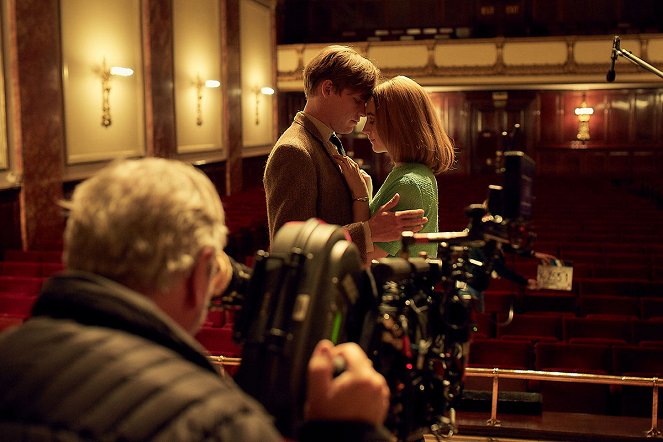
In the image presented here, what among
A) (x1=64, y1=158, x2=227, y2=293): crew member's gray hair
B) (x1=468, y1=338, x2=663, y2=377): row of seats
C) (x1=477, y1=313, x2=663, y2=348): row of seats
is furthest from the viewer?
(x1=477, y1=313, x2=663, y2=348): row of seats

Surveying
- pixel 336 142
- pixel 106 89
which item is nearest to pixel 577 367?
pixel 336 142

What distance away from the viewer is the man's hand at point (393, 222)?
1886 millimetres

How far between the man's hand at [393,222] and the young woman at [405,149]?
7 cm

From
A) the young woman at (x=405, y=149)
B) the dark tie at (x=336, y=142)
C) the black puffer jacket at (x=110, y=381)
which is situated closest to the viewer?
the black puffer jacket at (x=110, y=381)

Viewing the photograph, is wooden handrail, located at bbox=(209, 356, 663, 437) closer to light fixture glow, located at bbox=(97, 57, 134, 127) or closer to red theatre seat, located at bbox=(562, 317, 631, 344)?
red theatre seat, located at bbox=(562, 317, 631, 344)

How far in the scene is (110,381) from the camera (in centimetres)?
79

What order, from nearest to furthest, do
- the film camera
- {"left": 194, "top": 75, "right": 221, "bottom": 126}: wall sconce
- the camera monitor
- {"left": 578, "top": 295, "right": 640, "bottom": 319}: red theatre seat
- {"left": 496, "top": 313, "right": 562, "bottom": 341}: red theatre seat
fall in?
the film camera → the camera monitor → {"left": 496, "top": 313, "right": 562, "bottom": 341}: red theatre seat → {"left": 578, "top": 295, "right": 640, "bottom": 319}: red theatre seat → {"left": 194, "top": 75, "right": 221, "bottom": 126}: wall sconce

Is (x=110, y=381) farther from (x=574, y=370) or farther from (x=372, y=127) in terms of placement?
(x=574, y=370)

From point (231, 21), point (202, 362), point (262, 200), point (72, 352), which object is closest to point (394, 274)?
point (202, 362)

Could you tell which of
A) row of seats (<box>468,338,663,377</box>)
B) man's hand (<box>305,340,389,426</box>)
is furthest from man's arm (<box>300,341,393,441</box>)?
row of seats (<box>468,338,663,377</box>)

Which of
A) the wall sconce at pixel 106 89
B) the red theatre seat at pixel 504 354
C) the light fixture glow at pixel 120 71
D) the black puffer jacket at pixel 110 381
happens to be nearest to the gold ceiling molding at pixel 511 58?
the light fixture glow at pixel 120 71

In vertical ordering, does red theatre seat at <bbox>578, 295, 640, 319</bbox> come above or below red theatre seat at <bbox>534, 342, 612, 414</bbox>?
above

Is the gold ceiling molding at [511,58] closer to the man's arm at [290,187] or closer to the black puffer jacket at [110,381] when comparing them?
the man's arm at [290,187]

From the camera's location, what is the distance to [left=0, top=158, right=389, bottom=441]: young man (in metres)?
0.78
